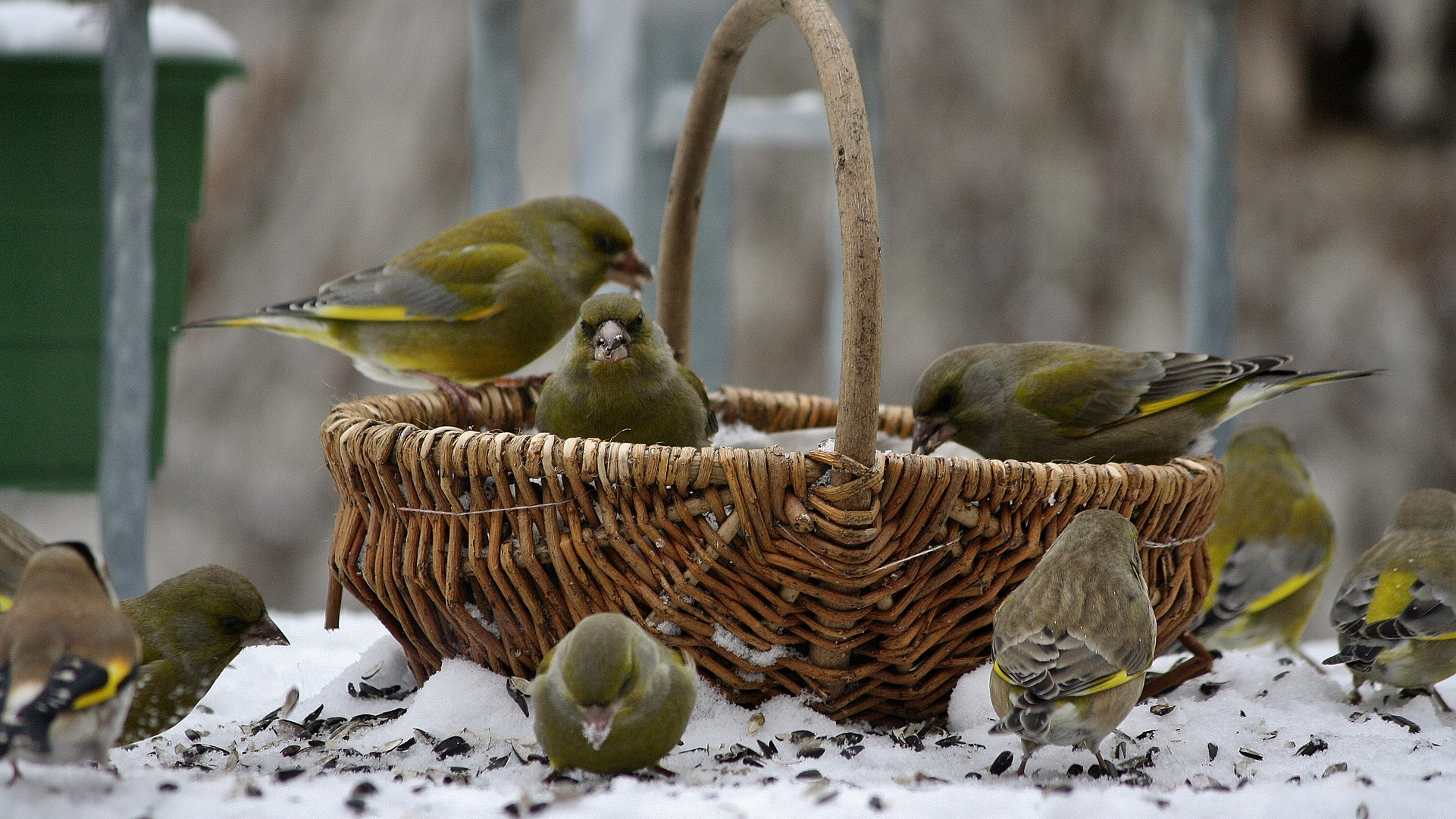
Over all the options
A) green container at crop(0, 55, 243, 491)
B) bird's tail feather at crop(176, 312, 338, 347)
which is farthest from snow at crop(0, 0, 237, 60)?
bird's tail feather at crop(176, 312, 338, 347)

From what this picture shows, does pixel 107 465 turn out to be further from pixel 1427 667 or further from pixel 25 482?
pixel 1427 667

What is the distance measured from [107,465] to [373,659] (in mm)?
943

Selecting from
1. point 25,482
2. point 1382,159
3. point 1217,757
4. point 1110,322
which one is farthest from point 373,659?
point 1382,159

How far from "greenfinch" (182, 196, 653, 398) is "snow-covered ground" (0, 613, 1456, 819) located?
854mm

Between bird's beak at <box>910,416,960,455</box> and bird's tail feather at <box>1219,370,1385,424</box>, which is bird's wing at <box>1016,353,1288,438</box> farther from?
bird's beak at <box>910,416,960,455</box>

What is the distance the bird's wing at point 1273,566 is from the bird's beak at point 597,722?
2.12 metres

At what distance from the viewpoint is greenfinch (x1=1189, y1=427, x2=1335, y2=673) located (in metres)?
3.60

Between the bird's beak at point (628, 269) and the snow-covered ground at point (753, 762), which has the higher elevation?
the bird's beak at point (628, 269)

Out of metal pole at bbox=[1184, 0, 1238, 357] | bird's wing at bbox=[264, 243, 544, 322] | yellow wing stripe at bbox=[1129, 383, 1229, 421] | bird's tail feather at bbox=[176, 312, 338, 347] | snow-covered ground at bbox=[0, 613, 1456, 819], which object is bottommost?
snow-covered ground at bbox=[0, 613, 1456, 819]

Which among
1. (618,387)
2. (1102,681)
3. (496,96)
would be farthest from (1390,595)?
(496,96)

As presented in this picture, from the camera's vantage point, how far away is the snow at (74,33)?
4246mm

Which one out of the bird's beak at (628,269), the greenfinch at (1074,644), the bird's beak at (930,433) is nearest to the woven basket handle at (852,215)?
the greenfinch at (1074,644)

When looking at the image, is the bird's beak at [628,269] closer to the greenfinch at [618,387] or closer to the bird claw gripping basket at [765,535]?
the greenfinch at [618,387]

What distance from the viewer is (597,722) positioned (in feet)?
7.04
